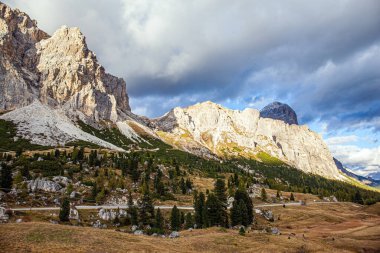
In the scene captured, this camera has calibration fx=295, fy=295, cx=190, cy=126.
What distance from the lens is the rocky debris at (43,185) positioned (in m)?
92.7

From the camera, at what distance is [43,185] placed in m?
94.8

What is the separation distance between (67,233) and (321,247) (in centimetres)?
3763

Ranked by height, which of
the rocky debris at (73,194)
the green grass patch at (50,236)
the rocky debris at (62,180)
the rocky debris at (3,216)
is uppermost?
the rocky debris at (62,180)

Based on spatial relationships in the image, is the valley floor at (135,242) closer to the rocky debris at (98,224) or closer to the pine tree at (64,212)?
the pine tree at (64,212)

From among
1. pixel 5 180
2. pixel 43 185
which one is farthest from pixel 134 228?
pixel 5 180

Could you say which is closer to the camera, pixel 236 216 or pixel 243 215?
pixel 236 216

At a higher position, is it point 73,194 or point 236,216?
point 73,194

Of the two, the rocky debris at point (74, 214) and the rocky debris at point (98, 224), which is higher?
the rocky debris at point (74, 214)

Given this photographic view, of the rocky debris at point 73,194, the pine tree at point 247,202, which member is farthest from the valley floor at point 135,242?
the rocky debris at point 73,194

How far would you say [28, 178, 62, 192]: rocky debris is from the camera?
3649 inches

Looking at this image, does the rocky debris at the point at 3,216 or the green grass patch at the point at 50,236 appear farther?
the rocky debris at the point at 3,216

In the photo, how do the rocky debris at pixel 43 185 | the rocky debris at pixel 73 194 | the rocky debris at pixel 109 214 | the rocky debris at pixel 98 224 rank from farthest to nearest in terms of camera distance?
the rocky debris at pixel 73 194
the rocky debris at pixel 43 185
the rocky debris at pixel 109 214
the rocky debris at pixel 98 224

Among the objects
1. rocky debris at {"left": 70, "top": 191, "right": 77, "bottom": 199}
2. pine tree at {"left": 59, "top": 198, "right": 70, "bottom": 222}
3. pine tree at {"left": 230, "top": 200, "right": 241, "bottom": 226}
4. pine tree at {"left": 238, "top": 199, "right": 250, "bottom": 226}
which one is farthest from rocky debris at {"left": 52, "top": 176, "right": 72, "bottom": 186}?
pine tree at {"left": 238, "top": 199, "right": 250, "bottom": 226}

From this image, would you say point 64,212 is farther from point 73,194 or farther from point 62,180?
point 62,180
